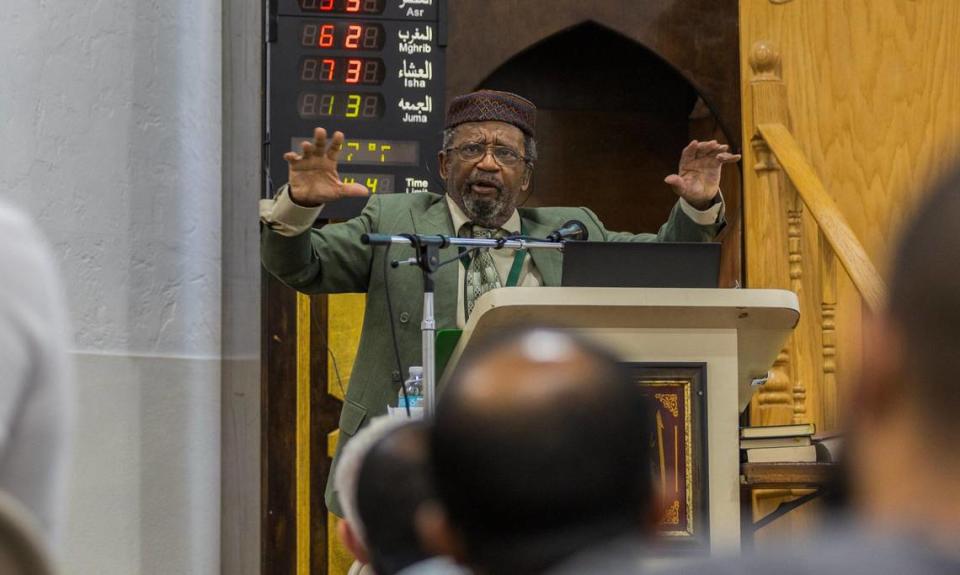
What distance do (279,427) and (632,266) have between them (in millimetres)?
3360

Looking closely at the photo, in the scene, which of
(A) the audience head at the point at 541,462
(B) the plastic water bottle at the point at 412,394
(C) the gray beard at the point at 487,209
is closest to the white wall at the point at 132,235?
(B) the plastic water bottle at the point at 412,394

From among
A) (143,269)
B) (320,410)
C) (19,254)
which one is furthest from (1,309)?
(320,410)

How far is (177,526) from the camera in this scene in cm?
281

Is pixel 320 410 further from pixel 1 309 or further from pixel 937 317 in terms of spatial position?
pixel 937 317

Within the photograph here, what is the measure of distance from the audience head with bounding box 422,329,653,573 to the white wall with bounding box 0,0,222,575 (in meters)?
1.70

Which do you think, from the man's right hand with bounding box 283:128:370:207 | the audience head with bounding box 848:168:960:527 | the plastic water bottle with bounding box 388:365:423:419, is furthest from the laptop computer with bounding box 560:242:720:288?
the audience head with bounding box 848:168:960:527

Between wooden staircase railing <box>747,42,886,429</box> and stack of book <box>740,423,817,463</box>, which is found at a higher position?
wooden staircase railing <box>747,42,886,429</box>

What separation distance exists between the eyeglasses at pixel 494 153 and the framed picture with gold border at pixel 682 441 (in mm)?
1275

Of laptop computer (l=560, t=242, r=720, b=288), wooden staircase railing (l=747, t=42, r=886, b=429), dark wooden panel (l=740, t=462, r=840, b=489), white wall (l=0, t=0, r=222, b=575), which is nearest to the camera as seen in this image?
white wall (l=0, t=0, r=222, b=575)

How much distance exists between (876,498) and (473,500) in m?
0.31

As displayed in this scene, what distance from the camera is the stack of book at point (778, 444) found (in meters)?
3.32

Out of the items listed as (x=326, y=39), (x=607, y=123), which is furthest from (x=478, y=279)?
(x=607, y=123)

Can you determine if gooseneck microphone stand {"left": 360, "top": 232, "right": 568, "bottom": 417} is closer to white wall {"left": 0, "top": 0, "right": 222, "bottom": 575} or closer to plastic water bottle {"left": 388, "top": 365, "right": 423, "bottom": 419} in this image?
plastic water bottle {"left": 388, "top": 365, "right": 423, "bottom": 419}

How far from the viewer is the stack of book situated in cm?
332
